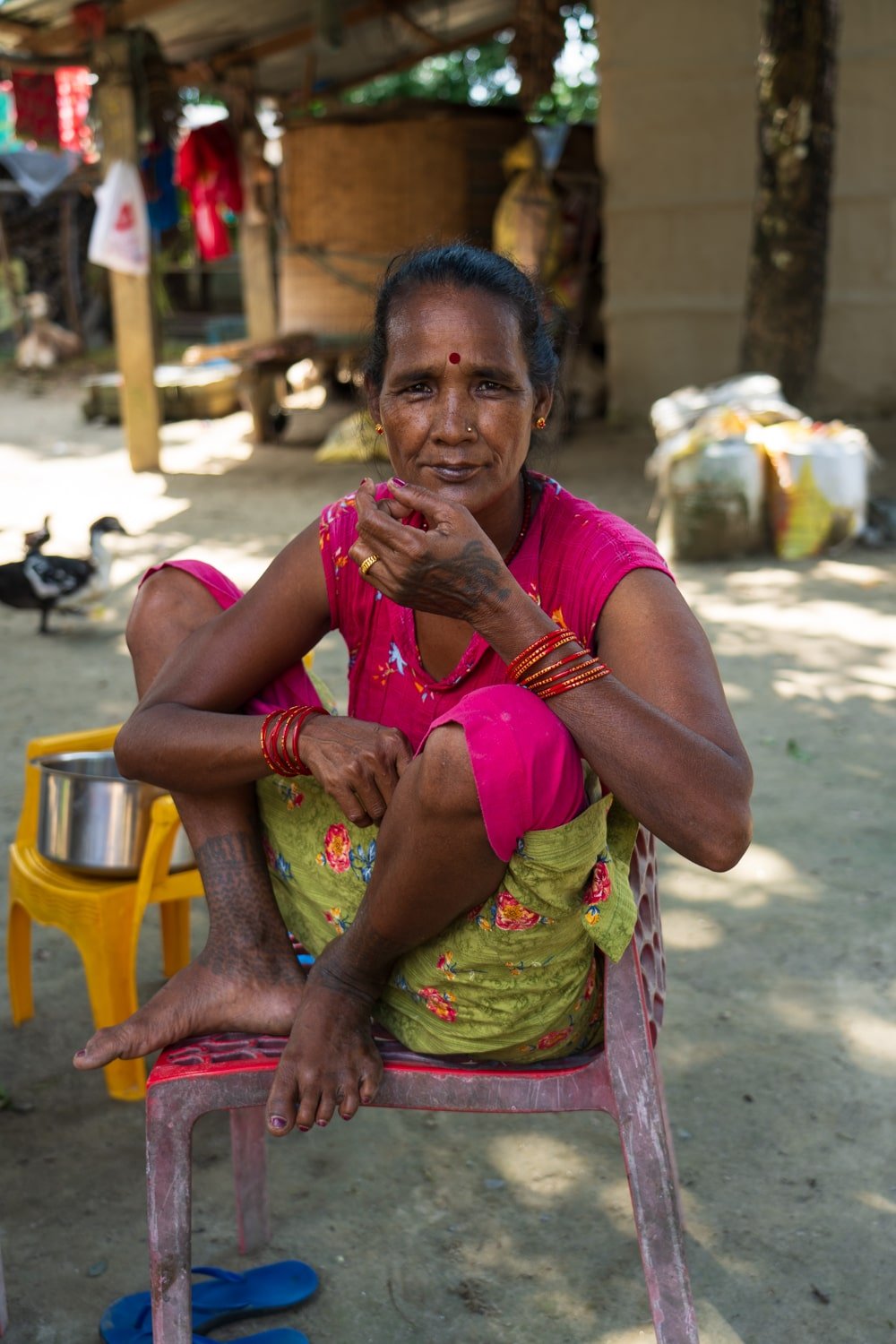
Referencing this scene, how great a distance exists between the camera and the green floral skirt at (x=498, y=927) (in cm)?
160

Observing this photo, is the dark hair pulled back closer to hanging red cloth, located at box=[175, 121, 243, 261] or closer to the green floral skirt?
the green floral skirt

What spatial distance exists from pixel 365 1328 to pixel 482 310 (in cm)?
153

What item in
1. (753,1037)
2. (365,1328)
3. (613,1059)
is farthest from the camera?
(753,1037)

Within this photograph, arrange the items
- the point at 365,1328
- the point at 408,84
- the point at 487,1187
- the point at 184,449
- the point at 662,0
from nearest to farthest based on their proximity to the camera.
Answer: the point at 365,1328
the point at 487,1187
the point at 662,0
the point at 184,449
the point at 408,84

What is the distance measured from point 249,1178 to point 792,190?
6651mm

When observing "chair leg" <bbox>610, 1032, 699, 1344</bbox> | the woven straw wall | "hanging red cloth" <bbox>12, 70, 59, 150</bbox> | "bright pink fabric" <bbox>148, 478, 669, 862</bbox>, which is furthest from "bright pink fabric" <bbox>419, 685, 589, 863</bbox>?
"hanging red cloth" <bbox>12, 70, 59, 150</bbox>

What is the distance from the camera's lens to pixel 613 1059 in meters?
1.66

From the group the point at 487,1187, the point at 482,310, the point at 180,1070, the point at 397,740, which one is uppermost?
the point at 482,310

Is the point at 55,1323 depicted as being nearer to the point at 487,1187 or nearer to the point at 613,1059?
the point at 487,1187

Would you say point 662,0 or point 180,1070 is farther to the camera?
point 662,0

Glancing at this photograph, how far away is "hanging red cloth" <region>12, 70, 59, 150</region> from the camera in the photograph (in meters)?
9.43

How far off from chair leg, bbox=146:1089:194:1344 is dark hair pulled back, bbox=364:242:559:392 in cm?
115

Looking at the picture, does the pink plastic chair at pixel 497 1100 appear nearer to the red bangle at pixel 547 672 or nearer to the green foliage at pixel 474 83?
the red bangle at pixel 547 672

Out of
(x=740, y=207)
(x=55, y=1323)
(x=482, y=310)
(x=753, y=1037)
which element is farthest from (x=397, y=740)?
(x=740, y=207)
